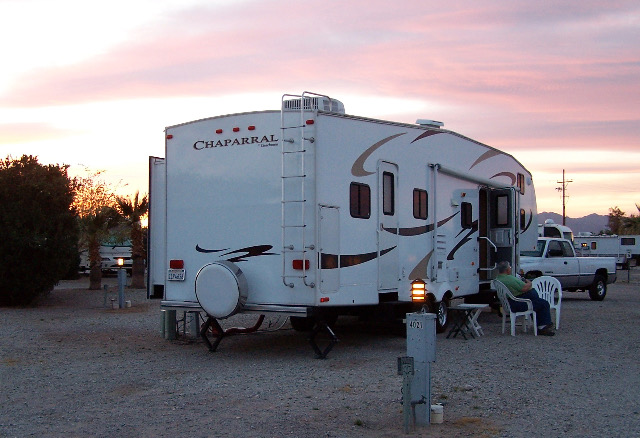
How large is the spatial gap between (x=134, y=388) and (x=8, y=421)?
5.25 feet

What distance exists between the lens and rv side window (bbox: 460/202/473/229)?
42.3 ft

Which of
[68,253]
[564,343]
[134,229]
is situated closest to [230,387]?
[564,343]

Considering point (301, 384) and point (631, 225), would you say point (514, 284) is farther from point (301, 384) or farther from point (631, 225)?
point (631, 225)

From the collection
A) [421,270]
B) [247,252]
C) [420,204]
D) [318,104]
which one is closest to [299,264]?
[247,252]

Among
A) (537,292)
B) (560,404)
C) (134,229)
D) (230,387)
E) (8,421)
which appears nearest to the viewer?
(8,421)

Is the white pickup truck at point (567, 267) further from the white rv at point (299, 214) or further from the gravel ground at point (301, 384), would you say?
the white rv at point (299, 214)

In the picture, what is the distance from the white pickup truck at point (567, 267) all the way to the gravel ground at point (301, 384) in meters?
6.03

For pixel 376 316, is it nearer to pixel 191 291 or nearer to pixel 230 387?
pixel 191 291

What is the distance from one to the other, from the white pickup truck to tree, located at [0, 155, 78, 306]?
464 inches

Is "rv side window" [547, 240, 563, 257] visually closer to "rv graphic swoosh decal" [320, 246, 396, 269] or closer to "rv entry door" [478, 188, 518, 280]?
"rv entry door" [478, 188, 518, 280]

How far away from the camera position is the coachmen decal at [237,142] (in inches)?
380

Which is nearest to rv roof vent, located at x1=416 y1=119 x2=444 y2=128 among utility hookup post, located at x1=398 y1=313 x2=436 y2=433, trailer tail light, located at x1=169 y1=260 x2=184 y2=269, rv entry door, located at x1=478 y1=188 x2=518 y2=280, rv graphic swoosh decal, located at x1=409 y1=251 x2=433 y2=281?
rv graphic swoosh decal, located at x1=409 y1=251 x2=433 y2=281

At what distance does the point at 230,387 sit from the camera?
796 cm

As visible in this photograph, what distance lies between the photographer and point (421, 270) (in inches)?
451
